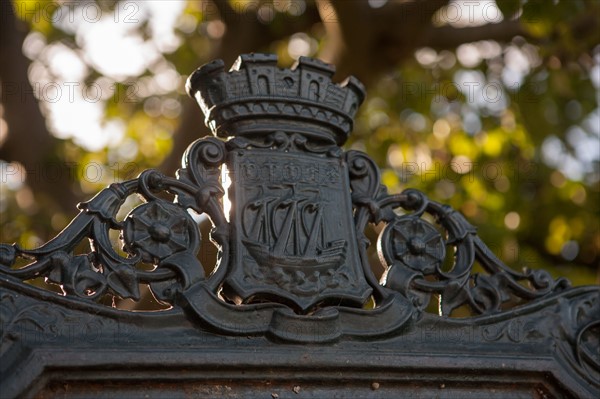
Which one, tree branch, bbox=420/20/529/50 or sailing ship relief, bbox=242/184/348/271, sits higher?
tree branch, bbox=420/20/529/50

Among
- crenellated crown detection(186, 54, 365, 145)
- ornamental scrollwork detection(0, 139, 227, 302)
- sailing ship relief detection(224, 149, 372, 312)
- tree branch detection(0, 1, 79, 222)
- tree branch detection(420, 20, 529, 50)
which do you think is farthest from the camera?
tree branch detection(420, 20, 529, 50)

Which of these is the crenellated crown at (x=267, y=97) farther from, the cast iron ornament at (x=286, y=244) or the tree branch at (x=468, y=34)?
the tree branch at (x=468, y=34)

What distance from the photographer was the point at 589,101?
241 inches

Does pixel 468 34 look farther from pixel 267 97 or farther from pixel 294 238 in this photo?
pixel 294 238

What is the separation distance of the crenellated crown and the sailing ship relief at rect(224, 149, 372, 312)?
0.32 feet

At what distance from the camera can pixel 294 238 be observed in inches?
90.0

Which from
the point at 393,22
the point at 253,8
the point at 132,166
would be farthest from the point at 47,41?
the point at 393,22

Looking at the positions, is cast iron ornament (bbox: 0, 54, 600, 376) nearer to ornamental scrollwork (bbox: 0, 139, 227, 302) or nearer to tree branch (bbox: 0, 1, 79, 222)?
ornamental scrollwork (bbox: 0, 139, 227, 302)

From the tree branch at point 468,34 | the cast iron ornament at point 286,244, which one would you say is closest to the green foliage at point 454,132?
the tree branch at point 468,34

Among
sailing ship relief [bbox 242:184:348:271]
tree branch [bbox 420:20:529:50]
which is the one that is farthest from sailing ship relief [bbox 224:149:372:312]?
tree branch [bbox 420:20:529:50]

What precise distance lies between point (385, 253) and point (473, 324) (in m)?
0.28

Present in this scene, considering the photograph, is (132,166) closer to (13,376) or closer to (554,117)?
(554,117)

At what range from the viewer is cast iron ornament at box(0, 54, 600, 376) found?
2.15 metres

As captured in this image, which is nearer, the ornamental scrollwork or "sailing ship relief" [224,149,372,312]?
the ornamental scrollwork
